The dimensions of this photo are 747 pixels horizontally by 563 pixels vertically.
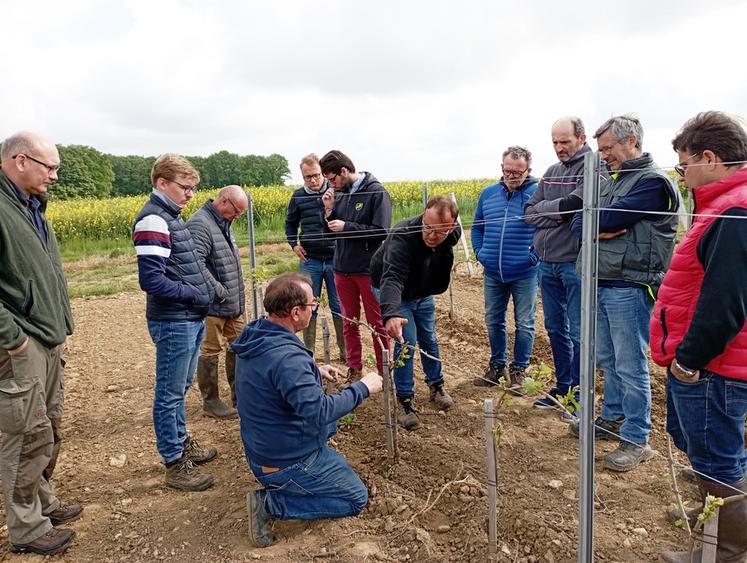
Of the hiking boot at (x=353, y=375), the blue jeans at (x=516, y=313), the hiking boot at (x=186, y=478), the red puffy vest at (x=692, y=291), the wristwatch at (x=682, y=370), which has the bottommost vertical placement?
the hiking boot at (x=186, y=478)

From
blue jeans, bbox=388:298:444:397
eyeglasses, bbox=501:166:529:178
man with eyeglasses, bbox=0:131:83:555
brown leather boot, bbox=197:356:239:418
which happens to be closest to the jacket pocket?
man with eyeglasses, bbox=0:131:83:555

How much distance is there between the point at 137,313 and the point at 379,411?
4967 mm

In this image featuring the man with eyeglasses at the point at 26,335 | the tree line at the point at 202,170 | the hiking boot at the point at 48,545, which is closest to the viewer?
the man with eyeglasses at the point at 26,335

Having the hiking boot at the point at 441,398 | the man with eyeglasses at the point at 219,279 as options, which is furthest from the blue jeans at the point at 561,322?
the man with eyeglasses at the point at 219,279

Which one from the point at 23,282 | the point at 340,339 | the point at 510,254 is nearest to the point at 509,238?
the point at 510,254

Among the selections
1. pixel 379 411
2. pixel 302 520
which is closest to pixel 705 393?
pixel 302 520

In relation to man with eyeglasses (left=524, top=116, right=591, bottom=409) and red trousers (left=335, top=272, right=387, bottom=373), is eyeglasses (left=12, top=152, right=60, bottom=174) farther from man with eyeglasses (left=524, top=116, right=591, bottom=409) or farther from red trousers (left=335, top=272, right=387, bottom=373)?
man with eyeglasses (left=524, top=116, right=591, bottom=409)

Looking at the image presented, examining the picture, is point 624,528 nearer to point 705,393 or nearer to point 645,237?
point 705,393

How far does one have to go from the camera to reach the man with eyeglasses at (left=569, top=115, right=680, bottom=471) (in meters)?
3.19

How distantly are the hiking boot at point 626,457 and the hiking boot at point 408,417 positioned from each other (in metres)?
1.30

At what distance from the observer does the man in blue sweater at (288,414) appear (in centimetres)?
262

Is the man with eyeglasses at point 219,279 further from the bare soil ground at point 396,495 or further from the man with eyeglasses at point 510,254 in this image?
the man with eyeglasses at point 510,254

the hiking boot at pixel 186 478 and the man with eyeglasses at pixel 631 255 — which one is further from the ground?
the man with eyeglasses at pixel 631 255

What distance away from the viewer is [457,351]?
229 inches
